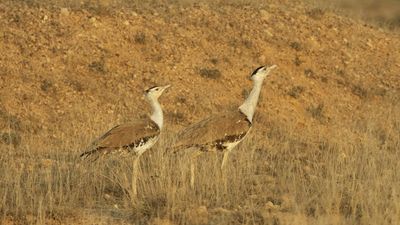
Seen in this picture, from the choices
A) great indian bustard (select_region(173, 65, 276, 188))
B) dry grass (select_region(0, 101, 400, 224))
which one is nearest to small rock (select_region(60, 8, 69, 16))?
dry grass (select_region(0, 101, 400, 224))

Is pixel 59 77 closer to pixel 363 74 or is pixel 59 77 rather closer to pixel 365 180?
pixel 363 74

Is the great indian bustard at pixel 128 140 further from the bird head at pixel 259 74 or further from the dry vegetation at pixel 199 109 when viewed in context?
the bird head at pixel 259 74

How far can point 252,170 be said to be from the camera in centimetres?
946

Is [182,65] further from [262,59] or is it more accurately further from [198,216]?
[198,216]

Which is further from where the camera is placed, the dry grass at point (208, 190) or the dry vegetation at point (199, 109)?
the dry vegetation at point (199, 109)

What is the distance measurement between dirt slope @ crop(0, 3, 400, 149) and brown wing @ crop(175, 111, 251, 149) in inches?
155

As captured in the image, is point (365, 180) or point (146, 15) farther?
point (146, 15)

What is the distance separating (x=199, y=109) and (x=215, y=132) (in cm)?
550

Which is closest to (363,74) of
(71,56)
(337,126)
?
(337,126)

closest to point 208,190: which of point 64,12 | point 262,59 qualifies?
point 262,59

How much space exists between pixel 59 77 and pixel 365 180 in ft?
22.9

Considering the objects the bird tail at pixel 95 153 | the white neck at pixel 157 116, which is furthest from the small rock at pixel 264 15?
the bird tail at pixel 95 153

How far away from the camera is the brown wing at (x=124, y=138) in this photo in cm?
824

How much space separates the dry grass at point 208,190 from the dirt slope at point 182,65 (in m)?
3.32
